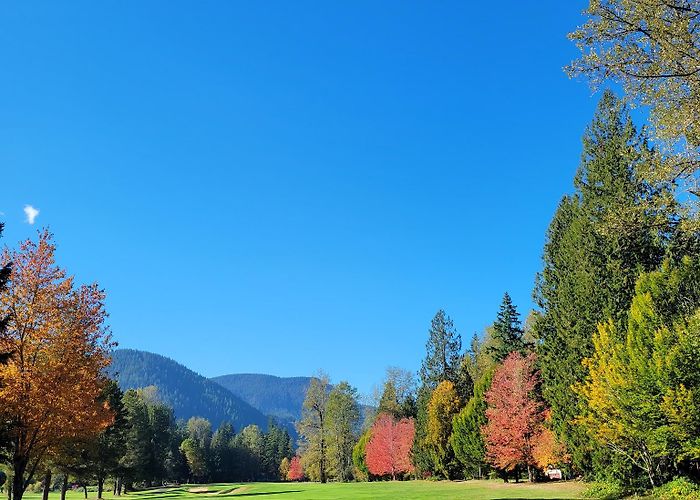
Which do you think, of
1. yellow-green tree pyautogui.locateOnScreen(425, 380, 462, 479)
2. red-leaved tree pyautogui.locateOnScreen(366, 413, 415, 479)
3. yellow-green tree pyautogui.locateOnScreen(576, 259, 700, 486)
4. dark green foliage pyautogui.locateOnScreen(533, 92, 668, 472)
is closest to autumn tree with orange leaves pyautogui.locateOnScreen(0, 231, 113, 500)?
yellow-green tree pyautogui.locateOnScreen(576, 259, 700, 486)

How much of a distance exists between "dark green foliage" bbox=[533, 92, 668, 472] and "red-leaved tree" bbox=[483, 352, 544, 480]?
28.7 ft

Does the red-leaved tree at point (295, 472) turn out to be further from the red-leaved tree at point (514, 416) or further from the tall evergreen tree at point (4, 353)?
the tall evergreen tree at point (4, 353)

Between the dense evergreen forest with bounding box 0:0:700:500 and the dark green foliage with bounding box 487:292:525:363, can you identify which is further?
the dark green foliage with bounding box 487:292:525:363

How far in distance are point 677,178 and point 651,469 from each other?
60.2 ft

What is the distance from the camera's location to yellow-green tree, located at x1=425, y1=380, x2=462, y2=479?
57.3 m

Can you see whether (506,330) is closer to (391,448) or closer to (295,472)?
(391,448)

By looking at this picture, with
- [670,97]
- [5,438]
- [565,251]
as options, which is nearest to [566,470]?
[565,251]

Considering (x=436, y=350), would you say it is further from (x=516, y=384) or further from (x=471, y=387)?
(x=516, y=384)

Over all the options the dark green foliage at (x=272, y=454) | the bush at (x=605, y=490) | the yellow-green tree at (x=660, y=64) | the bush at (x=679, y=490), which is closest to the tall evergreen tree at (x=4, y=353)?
the yellow-green tree at (x=660, y=64)

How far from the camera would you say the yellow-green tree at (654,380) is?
68.7 feet

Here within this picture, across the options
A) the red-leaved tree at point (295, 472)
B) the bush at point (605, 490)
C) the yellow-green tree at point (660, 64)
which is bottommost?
the red-leaved tree at point (295, 472)

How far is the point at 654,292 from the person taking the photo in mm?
24859

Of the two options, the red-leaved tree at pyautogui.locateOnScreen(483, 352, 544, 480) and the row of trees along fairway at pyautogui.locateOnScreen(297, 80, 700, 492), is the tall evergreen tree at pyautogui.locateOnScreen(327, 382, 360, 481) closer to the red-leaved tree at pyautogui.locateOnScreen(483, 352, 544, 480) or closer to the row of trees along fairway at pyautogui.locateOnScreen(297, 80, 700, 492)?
the row of trees along fairway at pyautogui.locateOnScreen(297, 80, 700, 492)

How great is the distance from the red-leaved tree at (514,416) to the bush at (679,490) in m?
18.0
